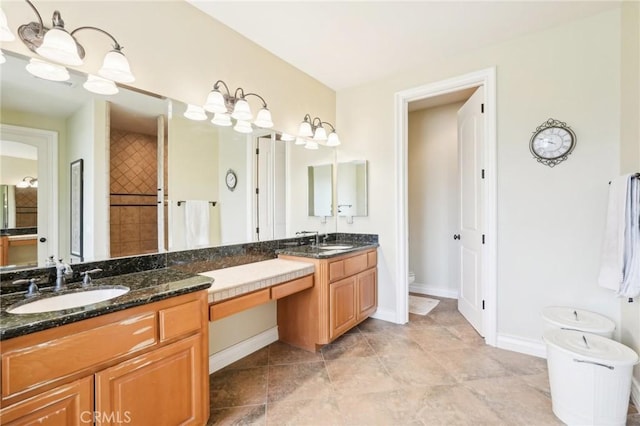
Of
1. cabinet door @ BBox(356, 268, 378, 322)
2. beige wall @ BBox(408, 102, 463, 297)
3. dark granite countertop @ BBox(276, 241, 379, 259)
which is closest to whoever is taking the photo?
dark granite countertop @ BBox(276, 241, 379, 259)

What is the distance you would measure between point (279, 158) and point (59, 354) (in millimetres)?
2121

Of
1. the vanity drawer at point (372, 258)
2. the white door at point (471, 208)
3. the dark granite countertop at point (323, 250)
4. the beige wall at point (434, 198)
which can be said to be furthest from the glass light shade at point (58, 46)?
the beige wall at point (434, 198)

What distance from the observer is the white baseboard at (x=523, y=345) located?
2344 millimetres

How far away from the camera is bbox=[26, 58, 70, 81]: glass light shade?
1.36 metres

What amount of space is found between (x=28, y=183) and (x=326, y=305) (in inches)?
79.9

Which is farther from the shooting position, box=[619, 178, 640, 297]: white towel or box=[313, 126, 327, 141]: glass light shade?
box=[313, 126, 327, 141]: glass light shade

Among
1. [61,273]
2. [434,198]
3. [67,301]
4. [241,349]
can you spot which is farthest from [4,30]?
[434,198]

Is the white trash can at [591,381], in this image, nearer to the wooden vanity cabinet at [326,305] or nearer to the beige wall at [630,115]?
the beige wall at [630,115]

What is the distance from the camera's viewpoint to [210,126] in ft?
7.13

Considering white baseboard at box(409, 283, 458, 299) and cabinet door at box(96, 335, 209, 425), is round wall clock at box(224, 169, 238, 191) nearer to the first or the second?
cabinet door at box(96, 335, 209, 425)

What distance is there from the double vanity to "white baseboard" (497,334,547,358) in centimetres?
199

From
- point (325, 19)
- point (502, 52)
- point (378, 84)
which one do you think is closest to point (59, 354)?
point (325, 19)

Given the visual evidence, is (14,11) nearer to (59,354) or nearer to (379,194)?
(59,354)

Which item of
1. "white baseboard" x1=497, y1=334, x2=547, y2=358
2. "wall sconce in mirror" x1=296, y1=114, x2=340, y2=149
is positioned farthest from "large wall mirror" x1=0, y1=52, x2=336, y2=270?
"white baseboard" x1=497, y1=334, x2=547, y2=358
